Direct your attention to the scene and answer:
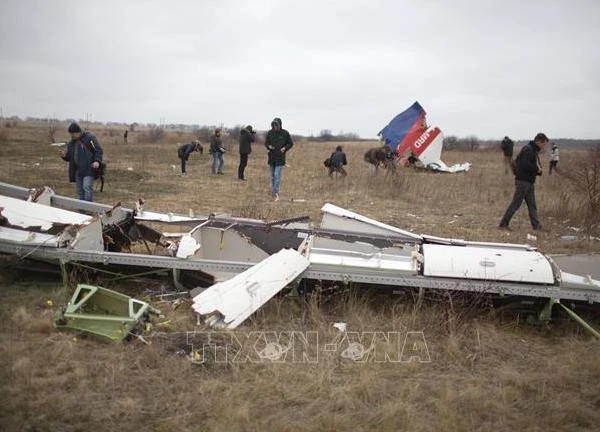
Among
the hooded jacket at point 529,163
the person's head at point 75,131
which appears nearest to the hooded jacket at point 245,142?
the person's head at point 75,131

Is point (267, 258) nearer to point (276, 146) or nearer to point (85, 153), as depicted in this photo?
point (85, 153)

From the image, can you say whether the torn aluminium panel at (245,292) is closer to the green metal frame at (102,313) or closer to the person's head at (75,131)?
the green metal frame at (102,313)

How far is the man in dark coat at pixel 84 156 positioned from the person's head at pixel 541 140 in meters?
7.00

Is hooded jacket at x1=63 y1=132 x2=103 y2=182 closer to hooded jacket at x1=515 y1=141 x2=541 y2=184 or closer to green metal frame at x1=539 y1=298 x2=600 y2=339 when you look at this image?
green metal frame at x1=539 y1=298 x2=600 y2=339

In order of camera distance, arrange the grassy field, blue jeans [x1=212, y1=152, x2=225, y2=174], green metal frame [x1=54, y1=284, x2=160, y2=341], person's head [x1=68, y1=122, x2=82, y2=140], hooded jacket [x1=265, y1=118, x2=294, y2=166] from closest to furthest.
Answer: the grassy field → green metal frame [x1=54, y1=284, x2=160, y2=341] → person's head [x1=68, y1=122, x2=82, y2=140] → hooded jacket [x1=265, y1=118, x2=294, y2=166] → blue jeans [x1=212, y1=152, x2=225, y2=174]

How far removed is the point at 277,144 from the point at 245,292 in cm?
673

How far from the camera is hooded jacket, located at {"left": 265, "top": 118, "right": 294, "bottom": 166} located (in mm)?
10477

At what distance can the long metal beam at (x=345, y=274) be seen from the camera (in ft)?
13.6

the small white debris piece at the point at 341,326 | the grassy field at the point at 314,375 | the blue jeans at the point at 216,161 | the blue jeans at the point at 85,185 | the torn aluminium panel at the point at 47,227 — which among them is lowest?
the grassy field at the point at 314,375

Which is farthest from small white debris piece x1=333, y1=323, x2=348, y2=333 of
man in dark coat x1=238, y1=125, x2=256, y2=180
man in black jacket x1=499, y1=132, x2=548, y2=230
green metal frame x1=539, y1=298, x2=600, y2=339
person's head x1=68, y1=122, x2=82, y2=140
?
man in dark coat x1=238, y1=125, x2=256, y2=180

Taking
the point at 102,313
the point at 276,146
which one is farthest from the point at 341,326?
the point at 276,146

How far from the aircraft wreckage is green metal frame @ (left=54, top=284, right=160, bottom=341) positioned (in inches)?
16.5

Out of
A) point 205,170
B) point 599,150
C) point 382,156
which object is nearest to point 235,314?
point 599,150

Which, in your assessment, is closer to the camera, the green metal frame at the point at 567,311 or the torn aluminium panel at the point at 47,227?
the green metal frame at the point at 567,311
